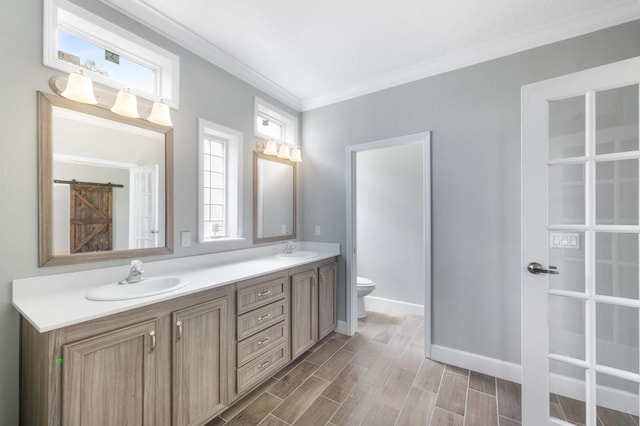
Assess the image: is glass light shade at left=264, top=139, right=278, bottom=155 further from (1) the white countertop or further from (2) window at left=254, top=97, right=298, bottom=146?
(1) the white countertop

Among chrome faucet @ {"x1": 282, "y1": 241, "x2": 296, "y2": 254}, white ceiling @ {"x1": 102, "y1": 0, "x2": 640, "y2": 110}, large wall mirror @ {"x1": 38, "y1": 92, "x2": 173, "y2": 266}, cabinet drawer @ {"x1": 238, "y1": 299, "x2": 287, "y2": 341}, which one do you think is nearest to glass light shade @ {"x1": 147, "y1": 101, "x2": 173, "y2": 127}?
large wall mirror @ {"x1": 38, "y1": 92, "x2": 173, "y2": 266}

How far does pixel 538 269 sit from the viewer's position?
5.01 ft

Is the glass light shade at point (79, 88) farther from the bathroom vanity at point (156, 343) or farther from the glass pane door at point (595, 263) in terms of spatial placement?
the glass pane door at point (595, 263)

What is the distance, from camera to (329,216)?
9.89 feet

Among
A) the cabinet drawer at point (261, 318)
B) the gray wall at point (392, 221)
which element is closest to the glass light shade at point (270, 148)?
the cabinet drawer at point (261, 318)

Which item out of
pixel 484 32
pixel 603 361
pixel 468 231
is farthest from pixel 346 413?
pixel 484 32

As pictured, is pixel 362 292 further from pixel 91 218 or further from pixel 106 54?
pixel 106 54

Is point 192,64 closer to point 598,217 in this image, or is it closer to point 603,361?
point 598,217

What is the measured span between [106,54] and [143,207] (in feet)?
3.41

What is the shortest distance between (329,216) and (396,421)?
1.91 meters

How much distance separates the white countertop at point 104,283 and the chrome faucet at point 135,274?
0.41 feet

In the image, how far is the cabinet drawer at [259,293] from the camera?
1.80 m

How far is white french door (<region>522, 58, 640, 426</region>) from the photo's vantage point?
1374mm

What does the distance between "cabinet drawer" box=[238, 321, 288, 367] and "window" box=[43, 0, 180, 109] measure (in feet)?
6.06
